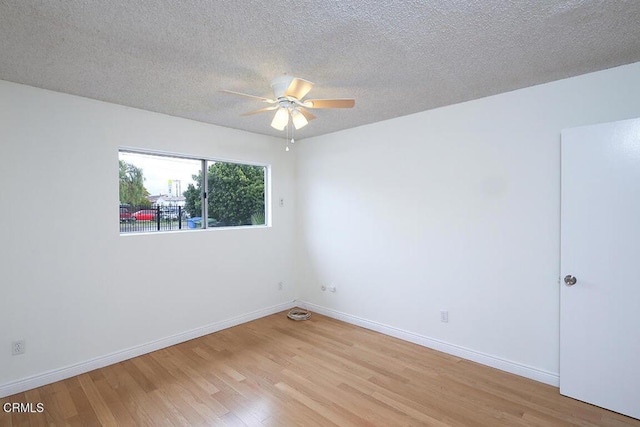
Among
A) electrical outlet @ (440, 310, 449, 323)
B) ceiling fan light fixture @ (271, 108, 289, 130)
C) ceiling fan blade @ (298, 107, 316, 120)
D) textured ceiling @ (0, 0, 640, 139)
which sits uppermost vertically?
textured ceiling @ (0, 0, 640, 139)

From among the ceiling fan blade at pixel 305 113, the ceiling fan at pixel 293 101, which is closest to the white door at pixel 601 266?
the ceiling fan at pixel 293 101

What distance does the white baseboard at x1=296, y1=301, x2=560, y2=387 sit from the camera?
2643mm

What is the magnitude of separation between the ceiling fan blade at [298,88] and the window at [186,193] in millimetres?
2030

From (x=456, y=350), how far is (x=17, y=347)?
3.95 meters

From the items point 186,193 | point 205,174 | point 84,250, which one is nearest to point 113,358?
point 84,250

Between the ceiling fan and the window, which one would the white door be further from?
the window

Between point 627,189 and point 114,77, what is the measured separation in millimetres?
3984

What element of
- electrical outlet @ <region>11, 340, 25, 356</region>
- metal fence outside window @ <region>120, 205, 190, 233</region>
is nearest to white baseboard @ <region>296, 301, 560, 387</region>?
metal fence outside window @ <region>120, 205, 190, 233</region>

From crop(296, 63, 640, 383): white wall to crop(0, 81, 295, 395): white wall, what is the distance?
1.75 metres

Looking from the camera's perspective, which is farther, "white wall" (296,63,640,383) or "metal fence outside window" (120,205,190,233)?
"metal fence outside window" (120,205,190,233)

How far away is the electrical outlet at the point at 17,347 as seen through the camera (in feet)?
8.21

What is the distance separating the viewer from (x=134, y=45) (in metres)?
1.95

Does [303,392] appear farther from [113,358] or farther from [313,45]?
[313,45]

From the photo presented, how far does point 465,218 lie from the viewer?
10.1 ft
